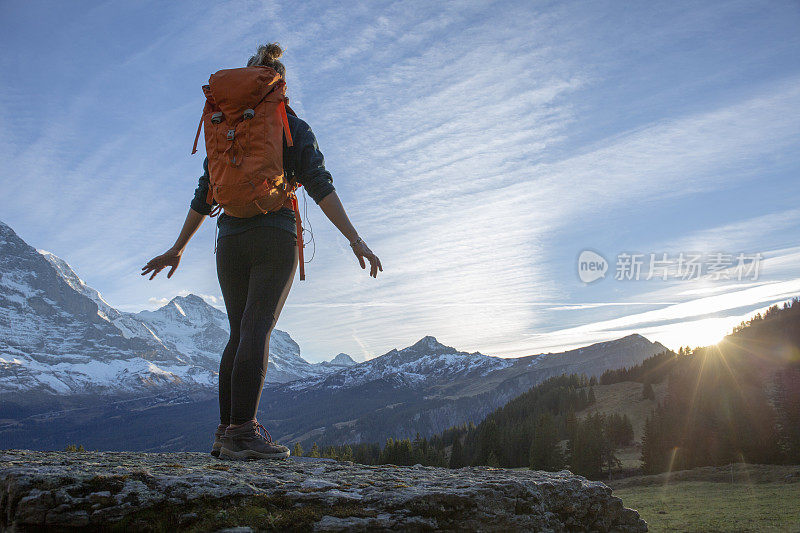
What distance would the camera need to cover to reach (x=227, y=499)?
378 cm

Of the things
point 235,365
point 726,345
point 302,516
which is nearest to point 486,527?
point 302,516

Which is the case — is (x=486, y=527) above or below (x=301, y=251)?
below

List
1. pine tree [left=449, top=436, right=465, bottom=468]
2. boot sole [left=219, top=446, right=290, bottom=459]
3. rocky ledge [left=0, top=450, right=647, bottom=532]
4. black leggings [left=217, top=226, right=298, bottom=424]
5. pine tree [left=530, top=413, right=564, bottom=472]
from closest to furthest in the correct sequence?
rocky ledge [left=0, top=450, right=647, bottom=532]
black leggings [left=217, top=226, right=298, bottom=424]
boot sole [left=219, top=446, right=290, bottom=459]
pine tree [left=530, top=413, right=564, bottom=472]
pine tree [left=449, top=436, right=465, bottom=468]

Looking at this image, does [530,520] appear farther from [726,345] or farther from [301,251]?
[726,345]

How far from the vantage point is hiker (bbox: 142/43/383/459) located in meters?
5.20

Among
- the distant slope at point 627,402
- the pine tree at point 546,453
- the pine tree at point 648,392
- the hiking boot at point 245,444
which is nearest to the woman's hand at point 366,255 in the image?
the hiking boot at point 245,444

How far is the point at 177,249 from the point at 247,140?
2270 millimetres

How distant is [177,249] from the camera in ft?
21.7

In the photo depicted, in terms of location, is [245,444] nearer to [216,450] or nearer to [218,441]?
[218,441]

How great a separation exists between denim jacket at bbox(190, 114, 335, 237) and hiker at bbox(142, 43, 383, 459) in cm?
1

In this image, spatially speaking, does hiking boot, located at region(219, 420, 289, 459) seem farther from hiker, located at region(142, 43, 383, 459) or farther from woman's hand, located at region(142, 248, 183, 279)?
woman's hand, located at region(142, 248, 183, 279)

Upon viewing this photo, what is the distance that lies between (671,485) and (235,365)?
72.9 m

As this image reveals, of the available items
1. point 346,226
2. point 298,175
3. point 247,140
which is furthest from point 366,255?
point 247,140

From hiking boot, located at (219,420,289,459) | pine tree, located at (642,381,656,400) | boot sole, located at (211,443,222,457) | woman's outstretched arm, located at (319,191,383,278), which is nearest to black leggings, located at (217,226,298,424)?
hiking boot, located at (219,420,289,459)
